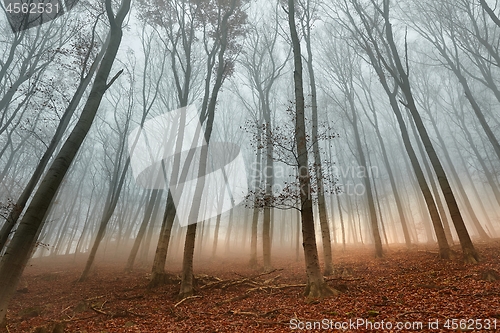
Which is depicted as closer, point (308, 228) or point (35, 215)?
point (35, 215)

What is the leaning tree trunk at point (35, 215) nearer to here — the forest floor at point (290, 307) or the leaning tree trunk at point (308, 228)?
the forest floor at point (290, 307)

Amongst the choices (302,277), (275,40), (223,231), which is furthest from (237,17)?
(223,231)

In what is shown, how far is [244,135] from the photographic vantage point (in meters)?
26.4

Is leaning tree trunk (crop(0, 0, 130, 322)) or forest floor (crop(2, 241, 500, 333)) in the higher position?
leaning tree trunk (crop(0, 0, 130, 322))

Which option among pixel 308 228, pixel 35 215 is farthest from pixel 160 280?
pixel 308 228

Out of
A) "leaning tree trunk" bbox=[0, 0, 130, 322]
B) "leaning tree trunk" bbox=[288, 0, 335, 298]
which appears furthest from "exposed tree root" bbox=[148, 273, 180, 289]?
"leaning tree trunk" bbox=[288, 0, 335, 298]

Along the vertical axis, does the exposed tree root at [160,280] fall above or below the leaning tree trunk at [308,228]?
below

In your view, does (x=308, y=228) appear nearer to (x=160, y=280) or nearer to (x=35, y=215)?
(x=35, y=215)

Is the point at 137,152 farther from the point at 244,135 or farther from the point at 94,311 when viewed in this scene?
the point at 94,311

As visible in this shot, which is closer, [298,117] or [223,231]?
[298,117]

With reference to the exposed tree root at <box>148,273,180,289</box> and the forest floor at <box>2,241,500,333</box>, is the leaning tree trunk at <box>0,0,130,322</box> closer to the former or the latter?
the forest floor at <box>2,241,500,333</box>

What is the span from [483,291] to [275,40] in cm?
1485

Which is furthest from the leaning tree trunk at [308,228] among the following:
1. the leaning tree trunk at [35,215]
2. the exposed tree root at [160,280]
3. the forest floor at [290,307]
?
the exposed tree root at [160,280]

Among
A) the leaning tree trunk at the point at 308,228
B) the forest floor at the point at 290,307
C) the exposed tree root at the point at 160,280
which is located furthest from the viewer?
the exposed tree root at the point at 160,280
